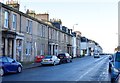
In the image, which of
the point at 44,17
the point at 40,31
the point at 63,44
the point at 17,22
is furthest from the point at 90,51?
the point at 17,22

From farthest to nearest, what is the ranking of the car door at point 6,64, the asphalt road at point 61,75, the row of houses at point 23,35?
the row of houses at point 23,35, the car door at point 6,64, the asphalt road at point 61,75

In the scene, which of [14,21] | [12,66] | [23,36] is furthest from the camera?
[23,36]

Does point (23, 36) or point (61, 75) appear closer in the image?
point (61, 75)

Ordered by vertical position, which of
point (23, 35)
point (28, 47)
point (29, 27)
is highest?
point (29, 27)

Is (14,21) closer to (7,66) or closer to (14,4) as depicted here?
(14,4)

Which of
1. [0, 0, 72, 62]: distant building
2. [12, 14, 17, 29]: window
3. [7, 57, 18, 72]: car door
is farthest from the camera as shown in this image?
[12, 14, 17, 29]: window

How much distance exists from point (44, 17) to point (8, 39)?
2893 centimetres

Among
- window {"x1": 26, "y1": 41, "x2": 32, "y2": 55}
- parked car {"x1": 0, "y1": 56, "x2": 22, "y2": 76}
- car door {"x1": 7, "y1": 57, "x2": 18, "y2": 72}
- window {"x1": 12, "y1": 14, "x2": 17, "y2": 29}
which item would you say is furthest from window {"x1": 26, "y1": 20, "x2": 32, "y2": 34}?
car door {"x1": 7, "y1": 57, "x2": 18, "y2": 72}

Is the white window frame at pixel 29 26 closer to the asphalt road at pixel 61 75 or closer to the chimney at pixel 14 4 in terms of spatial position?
the chimney at pixel 14 4

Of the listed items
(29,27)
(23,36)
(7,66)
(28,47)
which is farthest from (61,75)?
(29,27)

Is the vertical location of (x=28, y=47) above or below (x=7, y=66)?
above

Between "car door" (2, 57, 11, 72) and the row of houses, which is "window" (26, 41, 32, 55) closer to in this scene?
Result: the row of houses

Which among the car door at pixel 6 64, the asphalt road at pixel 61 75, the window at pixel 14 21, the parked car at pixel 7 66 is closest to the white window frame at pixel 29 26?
the window at pixel 14 21

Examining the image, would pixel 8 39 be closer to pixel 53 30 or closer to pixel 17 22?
pixel 17 22
